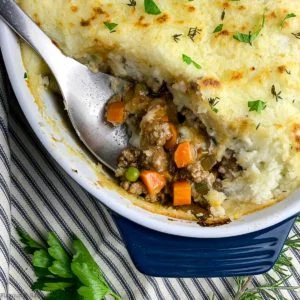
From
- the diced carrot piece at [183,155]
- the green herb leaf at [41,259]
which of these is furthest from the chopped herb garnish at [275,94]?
the green herb leaf at [41,259]

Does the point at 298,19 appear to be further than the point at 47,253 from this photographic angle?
No

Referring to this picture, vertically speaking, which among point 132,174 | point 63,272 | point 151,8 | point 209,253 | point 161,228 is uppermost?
point 151,8

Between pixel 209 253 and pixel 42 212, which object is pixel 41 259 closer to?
pixel 42 212

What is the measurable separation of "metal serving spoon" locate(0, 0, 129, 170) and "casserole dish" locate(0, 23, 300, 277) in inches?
2.9

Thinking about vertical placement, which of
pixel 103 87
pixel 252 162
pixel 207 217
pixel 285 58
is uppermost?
pixel 285 58

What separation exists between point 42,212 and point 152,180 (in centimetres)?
71

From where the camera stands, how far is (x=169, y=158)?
3.24 meters

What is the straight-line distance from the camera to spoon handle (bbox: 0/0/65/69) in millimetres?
2908

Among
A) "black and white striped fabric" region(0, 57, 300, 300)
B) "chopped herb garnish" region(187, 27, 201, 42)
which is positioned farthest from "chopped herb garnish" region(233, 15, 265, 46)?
"black and white striped fabric" region(0, 57, 300, 300)

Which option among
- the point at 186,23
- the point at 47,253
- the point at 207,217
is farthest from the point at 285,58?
the point at 47,253

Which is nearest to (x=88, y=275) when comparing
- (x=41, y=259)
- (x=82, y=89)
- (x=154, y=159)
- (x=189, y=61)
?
(x=41, y=259)

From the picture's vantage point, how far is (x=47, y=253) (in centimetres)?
334

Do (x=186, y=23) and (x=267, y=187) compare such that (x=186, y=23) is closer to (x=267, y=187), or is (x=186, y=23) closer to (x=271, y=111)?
(x=271, y=111)

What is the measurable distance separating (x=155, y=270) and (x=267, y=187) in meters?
0.69
